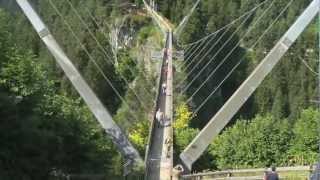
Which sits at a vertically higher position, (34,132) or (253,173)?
(34,132)

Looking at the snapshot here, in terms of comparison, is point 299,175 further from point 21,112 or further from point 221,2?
point 221,2

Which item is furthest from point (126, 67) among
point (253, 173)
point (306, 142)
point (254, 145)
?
point (253, 173)

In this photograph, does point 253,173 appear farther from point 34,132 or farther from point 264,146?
point 264,146

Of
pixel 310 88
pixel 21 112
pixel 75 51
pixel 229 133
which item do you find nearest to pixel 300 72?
pixel 310 88

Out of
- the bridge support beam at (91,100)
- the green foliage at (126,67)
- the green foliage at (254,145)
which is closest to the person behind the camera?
the bridge support beam at (91,100)

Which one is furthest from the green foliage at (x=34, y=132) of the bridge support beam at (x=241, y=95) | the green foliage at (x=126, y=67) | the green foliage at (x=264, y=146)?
the green foliage at (x=126, y=67)

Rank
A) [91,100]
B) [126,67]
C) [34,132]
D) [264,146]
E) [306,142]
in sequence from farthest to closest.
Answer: [126,67], [306,142], [264,146], [91,100], [34,132]

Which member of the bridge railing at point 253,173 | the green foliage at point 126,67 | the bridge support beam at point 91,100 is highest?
the green foliage at point 126,67

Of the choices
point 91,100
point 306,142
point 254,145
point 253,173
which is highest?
point 306,142

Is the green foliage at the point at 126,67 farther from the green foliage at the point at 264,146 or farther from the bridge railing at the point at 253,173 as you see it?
the bridge railing at the point at 253,173

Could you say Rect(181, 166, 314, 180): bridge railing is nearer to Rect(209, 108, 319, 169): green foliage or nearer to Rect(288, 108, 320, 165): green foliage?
Rect(288, 108, 320, 165): green foliage
